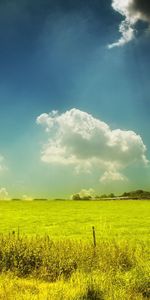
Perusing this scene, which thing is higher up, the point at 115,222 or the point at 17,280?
the point at 115,222

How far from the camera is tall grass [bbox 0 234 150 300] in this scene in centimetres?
1684

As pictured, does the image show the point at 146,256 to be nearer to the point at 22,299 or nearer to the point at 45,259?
the point at 45,259

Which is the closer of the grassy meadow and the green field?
the grassy meadow

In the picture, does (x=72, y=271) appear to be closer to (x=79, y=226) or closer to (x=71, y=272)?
(x=71, y=272)

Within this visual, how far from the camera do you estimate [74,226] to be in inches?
1917

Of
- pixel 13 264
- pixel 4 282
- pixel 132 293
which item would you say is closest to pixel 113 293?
pixel 132 293

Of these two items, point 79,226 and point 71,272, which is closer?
point 71,272

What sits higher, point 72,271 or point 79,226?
point 79,226

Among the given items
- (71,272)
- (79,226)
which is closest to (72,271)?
(71,272)

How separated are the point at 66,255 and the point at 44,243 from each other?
174cm

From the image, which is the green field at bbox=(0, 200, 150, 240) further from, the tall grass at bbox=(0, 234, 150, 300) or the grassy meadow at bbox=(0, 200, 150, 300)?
the tall grass at bbox=(0, 234, 150, 300)

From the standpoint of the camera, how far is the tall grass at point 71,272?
16.8 metres

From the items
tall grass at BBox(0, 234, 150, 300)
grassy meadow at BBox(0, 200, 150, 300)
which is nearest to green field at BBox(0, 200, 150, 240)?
grassy meadow at BBox(0, 200, 150, 300)

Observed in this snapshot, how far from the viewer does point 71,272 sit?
20422 mm
